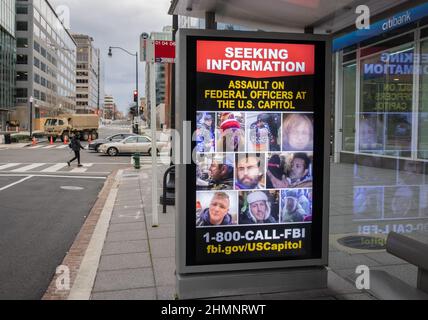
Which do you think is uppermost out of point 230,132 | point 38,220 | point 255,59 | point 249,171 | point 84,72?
point 84,72

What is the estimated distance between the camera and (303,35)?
15.4ft

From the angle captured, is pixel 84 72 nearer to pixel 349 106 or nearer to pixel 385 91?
pixel 349 106

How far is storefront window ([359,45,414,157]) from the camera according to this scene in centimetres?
1466

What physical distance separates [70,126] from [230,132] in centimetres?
4824

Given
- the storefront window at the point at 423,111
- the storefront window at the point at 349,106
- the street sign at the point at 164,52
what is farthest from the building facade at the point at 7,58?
the street sign at the point at 164,52

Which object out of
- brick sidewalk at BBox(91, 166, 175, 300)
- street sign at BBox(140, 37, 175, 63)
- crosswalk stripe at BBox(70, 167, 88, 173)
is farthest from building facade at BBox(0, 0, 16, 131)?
street sign at BBox(140, 37, 175, 63)

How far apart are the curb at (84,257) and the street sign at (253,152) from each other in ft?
4.37

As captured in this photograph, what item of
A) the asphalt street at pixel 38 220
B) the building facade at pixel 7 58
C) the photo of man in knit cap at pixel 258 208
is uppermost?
the building facade at pixel 7 58

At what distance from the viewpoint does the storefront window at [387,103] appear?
48.1 feet

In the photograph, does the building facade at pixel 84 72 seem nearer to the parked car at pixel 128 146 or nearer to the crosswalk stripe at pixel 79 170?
the parked car at pixel 128 146

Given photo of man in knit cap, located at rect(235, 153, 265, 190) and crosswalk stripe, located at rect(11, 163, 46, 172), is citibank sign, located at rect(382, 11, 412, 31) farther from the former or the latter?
crosswalk stripe, located at rect(11, 163, 46, 172)

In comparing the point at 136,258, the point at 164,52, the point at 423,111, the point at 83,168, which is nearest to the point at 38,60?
the point at 83,168

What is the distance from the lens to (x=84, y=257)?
21.4ft
